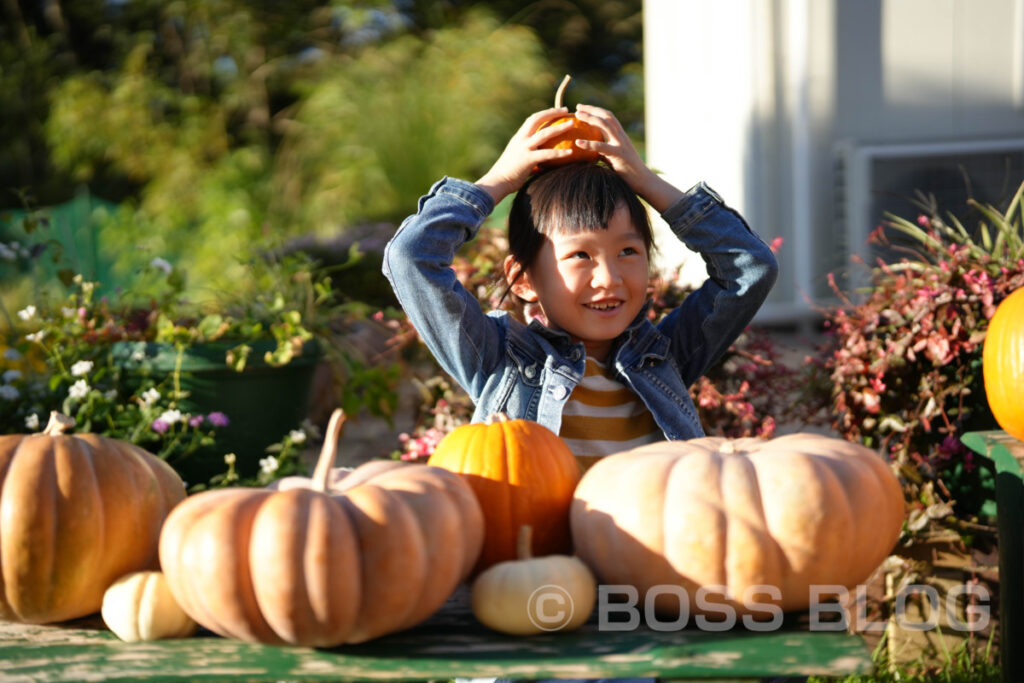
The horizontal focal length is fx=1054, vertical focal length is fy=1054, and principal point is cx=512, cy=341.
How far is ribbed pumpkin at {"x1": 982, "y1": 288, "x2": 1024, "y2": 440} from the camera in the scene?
7.53ft

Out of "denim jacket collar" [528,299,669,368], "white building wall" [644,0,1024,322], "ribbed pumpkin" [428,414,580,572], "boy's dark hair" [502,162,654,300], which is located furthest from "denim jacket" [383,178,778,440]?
"white building wall" [644,0,1024,322]

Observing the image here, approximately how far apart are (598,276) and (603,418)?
0.30 metres

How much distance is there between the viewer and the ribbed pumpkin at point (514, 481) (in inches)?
59.4

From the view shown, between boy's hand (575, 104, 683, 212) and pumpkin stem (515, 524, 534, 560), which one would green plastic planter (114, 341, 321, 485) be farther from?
pumpkin stem (515, 524, 534, 560)

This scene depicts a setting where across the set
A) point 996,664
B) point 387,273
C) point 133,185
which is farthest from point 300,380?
point 133,185

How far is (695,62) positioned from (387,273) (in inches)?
156

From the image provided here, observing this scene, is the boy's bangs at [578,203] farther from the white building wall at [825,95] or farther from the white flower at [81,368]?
the white building wall at [825,95]

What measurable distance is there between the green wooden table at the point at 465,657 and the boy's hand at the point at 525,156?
3.23 ft

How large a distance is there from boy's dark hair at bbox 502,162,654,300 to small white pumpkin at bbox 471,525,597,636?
2.87ft

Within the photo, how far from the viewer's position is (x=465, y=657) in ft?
4.19

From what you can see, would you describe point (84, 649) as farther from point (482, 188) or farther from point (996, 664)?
point (996, 664)

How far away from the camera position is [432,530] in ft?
4.31

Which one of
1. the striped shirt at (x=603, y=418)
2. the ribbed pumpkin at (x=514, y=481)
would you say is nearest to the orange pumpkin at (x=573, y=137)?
the striped shirt at (x=603, y=418)

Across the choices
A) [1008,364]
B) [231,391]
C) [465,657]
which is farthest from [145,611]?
[231,391]
